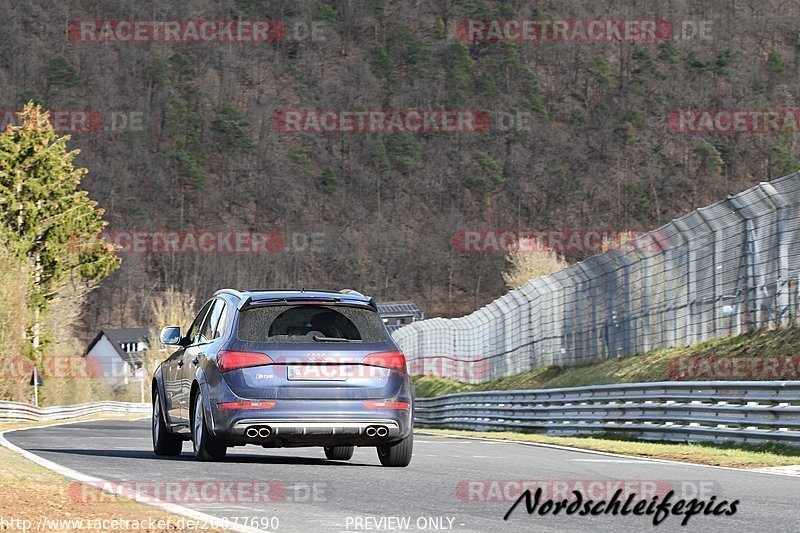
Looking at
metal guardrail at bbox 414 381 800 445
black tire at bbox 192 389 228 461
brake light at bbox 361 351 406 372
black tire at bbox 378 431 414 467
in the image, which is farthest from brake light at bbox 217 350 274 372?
metal guardrail at bbox 414 381 800 445

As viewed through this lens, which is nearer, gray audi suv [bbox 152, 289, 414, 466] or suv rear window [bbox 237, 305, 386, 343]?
gray audi suv [bbox 152, 289, 414, 466]

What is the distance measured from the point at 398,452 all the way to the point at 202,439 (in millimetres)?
1956

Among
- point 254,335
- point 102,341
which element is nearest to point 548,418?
point 254,335

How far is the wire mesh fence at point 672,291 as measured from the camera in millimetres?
23656

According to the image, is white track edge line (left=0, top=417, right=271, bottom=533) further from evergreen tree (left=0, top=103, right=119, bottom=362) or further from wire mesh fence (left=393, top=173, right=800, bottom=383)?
evergreen tree (left=0, top=103, right=119, bottom=362)

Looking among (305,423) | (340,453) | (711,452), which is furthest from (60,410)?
(305,423)

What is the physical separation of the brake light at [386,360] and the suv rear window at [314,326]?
0.19 metres

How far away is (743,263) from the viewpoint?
2433 cm

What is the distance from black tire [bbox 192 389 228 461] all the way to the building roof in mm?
145415

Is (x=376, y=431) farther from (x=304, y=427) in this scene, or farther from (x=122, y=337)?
(x=122, y=337)

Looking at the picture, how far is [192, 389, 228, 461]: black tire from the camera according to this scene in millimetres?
13203

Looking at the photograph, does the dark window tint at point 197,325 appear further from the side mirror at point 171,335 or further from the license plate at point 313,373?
the license plate at point 313,373

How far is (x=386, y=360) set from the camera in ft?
42.8

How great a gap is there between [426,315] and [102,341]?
43572 millimetres
